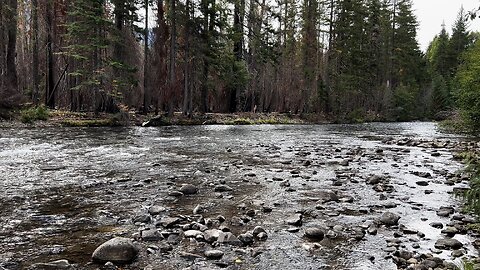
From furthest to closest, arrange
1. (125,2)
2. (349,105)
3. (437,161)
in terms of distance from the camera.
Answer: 1. (349,105)
2. (125,2)
3. (437,161)

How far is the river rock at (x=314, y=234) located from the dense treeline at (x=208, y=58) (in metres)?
14.0

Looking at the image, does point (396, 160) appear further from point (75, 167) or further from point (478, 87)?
point (75, 167)

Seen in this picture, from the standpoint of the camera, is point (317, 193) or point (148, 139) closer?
point (317, 193)

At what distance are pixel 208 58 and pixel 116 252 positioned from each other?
87.9 ft

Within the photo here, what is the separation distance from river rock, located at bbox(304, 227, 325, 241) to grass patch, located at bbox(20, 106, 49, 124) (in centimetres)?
2028

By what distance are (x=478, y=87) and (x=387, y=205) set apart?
952cm

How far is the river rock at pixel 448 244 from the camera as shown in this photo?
4.90 meters

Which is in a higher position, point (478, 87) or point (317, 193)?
point (478, 87)

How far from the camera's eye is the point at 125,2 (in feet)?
92.7

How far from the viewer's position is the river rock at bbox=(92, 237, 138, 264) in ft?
14.3

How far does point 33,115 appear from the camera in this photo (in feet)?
71.1

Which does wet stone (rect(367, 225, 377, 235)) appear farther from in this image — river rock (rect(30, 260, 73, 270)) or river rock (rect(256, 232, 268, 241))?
river rock (rect(30, 260, 73, 270))

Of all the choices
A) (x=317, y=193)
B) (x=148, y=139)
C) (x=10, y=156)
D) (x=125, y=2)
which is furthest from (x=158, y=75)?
(x=317, y=193)

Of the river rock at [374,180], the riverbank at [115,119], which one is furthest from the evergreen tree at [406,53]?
the river rock at [374,180]
